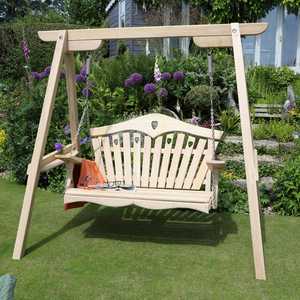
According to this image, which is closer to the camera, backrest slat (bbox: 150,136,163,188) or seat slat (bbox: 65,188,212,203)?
seat slat (bbox: 65,188,212,203)

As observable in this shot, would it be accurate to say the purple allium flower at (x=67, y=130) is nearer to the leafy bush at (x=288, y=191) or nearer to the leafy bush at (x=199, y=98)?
the leafy bush at (x=288, y=191)

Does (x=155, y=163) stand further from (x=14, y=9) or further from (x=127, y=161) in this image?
(x=14, y=9)

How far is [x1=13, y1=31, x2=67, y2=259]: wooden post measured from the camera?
3.46 m

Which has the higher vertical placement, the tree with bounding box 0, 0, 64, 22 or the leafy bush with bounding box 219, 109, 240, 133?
the tree with bounding box 0, 0, 64, 22

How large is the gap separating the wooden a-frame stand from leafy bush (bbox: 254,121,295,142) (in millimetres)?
3676

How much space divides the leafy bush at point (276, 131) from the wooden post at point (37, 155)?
14.3ft

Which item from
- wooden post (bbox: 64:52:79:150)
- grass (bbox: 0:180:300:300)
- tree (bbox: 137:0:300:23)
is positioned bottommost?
grass (bbox: 0:180:300:300)

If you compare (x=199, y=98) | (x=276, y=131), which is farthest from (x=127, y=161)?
(x=199, y=98)

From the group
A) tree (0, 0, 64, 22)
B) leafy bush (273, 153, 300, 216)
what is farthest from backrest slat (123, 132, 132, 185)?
tree (0, 0, 64, 22)

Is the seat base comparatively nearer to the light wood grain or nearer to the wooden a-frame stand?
the wooden a-frame stand

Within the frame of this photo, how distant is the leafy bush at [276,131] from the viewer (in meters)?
6.96

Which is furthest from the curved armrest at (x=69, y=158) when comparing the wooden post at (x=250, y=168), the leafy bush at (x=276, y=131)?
the leafy bush at (x=276, y=131)

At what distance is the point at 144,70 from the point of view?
9039mm

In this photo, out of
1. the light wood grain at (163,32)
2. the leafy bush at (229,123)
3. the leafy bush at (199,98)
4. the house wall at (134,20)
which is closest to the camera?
the light wood grain at (163,32)
